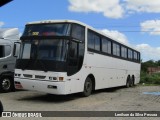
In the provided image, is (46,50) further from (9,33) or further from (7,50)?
(9,33)

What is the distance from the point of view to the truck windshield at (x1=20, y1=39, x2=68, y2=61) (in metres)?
12.7

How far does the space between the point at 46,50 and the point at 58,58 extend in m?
0.68

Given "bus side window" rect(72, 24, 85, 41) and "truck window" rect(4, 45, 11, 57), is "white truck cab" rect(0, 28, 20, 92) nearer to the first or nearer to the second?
"truck window" rect(4, 45, 11, 57)

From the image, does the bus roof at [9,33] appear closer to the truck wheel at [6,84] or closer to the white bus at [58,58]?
the truck wheel at [6,84]

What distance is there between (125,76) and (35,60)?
10.9 meters

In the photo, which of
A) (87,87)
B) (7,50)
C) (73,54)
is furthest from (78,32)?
(7,50)

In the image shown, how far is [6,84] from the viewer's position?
16.7 m

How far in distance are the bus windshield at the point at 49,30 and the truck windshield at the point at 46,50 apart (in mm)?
347

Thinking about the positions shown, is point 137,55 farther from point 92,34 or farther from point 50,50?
point 50,50

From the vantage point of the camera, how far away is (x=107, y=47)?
1809 centimetres

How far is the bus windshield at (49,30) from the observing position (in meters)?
13.3

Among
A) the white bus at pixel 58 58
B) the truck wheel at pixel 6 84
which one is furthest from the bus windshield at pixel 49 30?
the truck wheel at pixel 6 84

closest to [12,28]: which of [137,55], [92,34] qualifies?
[92,34]

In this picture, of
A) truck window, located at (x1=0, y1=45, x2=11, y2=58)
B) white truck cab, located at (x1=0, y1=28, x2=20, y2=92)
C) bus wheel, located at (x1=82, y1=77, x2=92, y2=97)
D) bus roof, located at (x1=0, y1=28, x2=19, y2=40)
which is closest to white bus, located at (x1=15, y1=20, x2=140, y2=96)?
bus wheel, located at (x1=82, y1=77, x2=92, y2=97)
